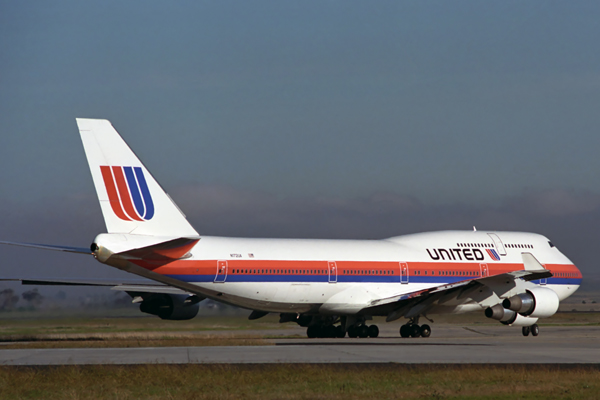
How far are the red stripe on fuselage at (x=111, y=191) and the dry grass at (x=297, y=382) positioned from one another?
9417 millimetres

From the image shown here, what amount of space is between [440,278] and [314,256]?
6.71 m

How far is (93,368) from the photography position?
57.5 ft

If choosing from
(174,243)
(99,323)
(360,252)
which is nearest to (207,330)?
(99,323)

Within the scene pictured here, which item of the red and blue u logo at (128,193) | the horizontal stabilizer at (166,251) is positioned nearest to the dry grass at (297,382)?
the horizontal stabilizer at (166,251)

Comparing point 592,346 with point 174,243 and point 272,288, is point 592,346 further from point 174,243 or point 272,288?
point 174,243

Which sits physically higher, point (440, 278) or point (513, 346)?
point (440, 278)

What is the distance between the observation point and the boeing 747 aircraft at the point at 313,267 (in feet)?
87.5

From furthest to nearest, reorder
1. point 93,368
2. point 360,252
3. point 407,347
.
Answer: point 360,252
point 407,347
point 93,368

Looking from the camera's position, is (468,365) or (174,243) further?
(174,243)

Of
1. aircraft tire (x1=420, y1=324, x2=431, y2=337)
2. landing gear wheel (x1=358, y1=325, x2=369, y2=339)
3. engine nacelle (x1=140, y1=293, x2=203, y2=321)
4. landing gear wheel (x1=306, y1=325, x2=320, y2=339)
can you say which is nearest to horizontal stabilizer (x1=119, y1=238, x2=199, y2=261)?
engine nacelle (x1=140, y1=293, x2=203, y2=321)

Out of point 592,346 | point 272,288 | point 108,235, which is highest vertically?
point 108,235

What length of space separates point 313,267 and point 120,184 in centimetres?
872

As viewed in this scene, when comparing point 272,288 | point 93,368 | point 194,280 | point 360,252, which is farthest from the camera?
point 360,252

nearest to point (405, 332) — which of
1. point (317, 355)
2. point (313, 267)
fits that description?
point (313, 267)
